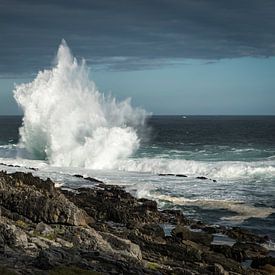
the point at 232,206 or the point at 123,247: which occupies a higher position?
the point at 123,247

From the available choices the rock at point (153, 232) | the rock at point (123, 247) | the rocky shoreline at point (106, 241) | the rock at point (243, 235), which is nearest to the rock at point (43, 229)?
the rocky shoreline at point (106, 241)

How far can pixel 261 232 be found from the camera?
28453 mm

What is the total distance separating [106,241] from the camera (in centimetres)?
1933

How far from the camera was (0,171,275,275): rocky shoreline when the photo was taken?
15125mm

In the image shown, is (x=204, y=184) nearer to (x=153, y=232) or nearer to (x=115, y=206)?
(x=115, y=206)

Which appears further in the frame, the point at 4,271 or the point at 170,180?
the point at 170,180

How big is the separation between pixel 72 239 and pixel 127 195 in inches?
668

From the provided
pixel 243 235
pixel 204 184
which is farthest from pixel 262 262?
Result: pixel 204 184

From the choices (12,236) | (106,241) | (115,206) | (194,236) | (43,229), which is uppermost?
(12,236)

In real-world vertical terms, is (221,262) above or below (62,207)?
below

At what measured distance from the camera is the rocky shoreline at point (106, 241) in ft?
49.6

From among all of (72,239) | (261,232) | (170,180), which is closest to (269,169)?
(170,180)

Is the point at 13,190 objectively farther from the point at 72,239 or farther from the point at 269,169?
the point at 269,169

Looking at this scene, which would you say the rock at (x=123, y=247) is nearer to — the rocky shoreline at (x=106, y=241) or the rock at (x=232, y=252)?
the rocky shoreline at (x=106, y=241)
